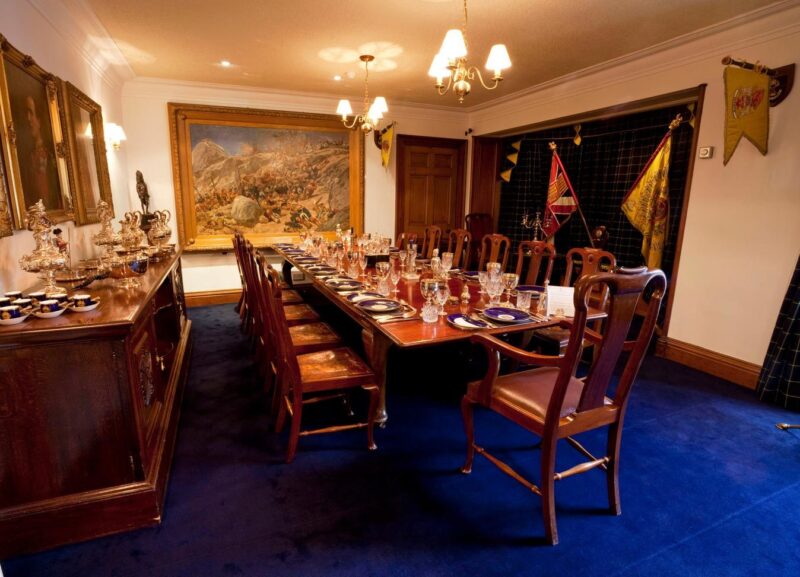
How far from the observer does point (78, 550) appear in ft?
5.06

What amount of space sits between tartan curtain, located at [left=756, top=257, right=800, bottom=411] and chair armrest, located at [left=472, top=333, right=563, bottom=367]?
7.19 ft

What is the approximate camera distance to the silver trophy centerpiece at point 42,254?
1.72m

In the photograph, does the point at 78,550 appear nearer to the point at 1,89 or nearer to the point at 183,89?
the point at 1,89

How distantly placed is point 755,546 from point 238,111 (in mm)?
5600

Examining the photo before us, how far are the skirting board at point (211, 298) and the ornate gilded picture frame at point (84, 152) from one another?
1697mm

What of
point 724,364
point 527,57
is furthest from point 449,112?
point 724,364

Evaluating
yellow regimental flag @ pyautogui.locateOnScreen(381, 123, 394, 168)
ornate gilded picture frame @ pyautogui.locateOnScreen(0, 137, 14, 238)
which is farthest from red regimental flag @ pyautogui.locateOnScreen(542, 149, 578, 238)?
ornate gilded picture frame @ pyautogui.locateOnScreen(0, 137, 14, 238)

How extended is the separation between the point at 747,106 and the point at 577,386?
255cm

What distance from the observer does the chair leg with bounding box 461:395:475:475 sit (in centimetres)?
191

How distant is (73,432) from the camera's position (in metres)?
1.54

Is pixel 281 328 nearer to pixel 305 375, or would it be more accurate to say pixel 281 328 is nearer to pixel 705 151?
pixel 305 375

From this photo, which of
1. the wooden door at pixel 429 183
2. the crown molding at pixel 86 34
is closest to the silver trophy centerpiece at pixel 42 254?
the crown molding at pixel 86 34

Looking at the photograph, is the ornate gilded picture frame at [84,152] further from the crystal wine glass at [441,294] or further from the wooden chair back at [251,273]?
the crystal wine glass at [441,294]

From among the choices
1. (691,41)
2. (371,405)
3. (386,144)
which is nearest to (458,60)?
(371,405)
